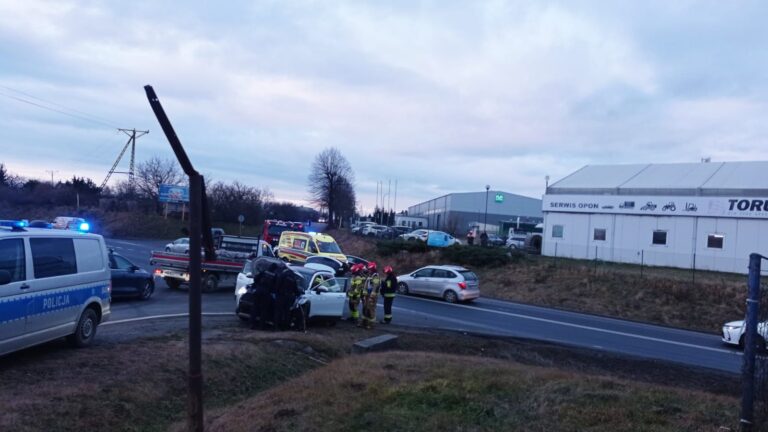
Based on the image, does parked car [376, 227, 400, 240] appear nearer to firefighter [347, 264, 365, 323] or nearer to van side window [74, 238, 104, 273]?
firefighter [347, 264, 365, 323]

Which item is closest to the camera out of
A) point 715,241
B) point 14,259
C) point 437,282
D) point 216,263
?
point 14,259

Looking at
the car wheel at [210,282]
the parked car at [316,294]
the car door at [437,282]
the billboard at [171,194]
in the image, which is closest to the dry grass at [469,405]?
the parked car at [316,294]

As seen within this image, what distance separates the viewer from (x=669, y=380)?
39.4ft

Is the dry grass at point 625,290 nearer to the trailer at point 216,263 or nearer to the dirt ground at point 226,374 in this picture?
the trailer at point 216,263

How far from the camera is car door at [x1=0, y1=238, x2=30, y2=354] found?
8.16 metres

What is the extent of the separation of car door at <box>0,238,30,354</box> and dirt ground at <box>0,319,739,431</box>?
0.54 meters

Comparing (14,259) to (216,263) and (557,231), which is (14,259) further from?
(557,231)

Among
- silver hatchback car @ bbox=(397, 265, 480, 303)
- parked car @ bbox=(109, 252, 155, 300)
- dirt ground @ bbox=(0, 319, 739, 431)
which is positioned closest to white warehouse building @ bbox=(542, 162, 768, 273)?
silver hatchback car @ bbox=(397, 265, 480, 303)

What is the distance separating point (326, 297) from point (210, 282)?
851cm

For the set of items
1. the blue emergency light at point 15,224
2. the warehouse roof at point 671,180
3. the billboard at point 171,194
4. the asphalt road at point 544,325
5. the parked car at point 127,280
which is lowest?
the asphalt road at point 544,325

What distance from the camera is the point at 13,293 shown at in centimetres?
832

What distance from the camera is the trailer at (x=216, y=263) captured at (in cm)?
2169

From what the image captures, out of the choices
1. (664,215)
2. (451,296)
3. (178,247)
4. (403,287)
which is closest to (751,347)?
(451,296)

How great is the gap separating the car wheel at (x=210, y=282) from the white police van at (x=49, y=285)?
38.8ft
